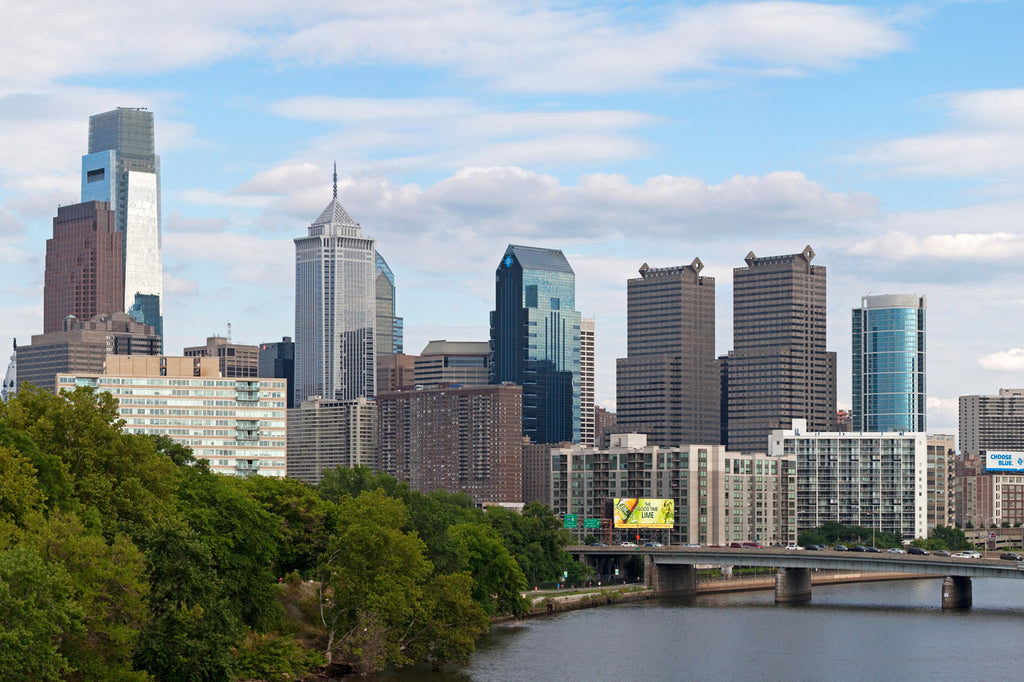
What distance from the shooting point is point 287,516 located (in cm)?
13262

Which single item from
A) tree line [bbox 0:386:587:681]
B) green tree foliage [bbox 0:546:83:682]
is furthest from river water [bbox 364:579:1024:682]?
green tree foliage [bbox 0:546:83:682]

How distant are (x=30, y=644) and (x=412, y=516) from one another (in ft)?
241

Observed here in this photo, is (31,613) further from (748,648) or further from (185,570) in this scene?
(748,648)

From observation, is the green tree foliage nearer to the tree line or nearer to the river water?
the tree line

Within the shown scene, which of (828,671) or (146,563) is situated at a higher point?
(146,563)

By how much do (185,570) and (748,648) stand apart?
237 feet

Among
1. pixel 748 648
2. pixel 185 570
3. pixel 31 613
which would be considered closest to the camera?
pixel 31 613

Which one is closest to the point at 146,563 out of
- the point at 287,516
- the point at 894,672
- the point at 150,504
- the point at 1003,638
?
the point at 150,504

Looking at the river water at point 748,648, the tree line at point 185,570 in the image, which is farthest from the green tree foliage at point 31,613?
the river water at point 748,648

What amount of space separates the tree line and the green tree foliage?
9 centimetres

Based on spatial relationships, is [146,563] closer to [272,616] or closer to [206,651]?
[206,651]

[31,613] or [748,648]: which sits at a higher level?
[31,613]

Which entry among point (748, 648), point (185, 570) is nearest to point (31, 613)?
point (185, 570)

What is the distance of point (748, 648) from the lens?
154 meters
